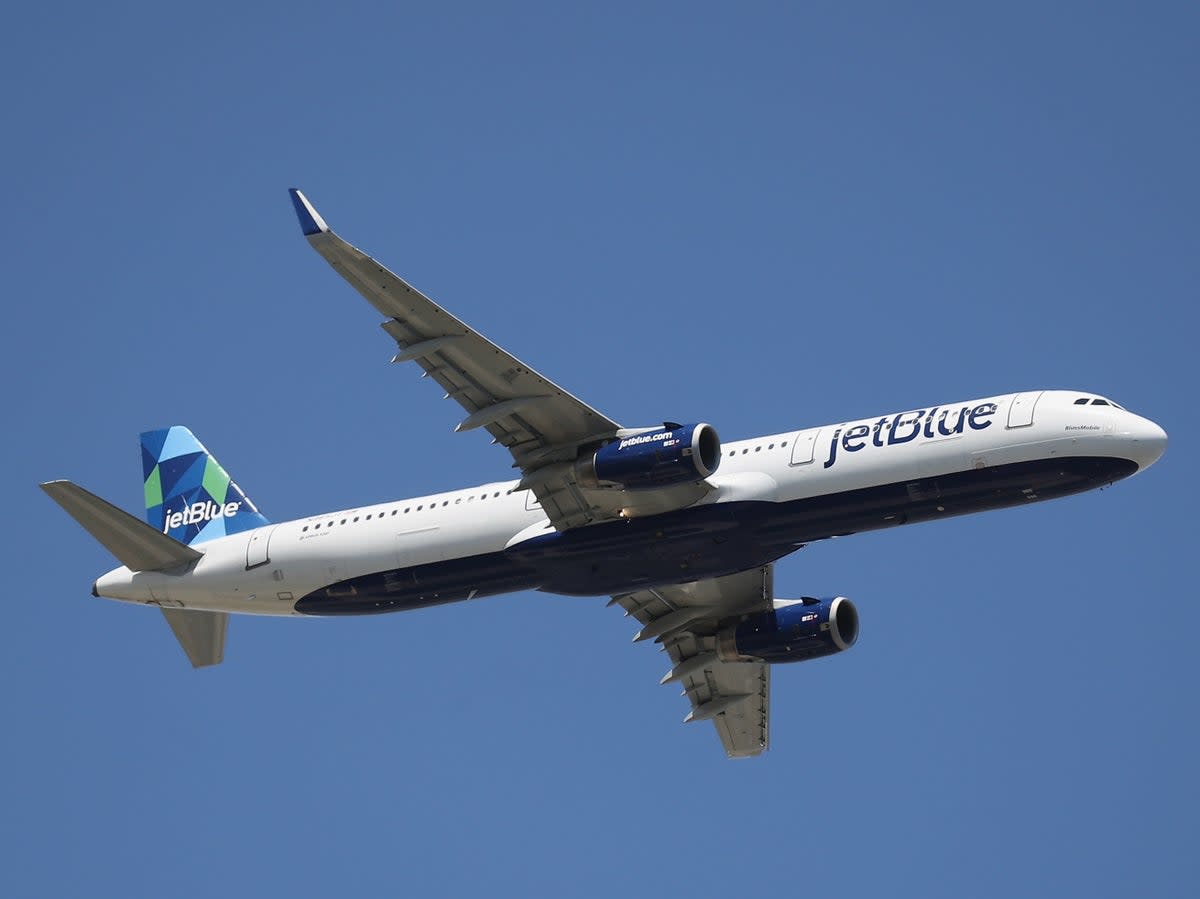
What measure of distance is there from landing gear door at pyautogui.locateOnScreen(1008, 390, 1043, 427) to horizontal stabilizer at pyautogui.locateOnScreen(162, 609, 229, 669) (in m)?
26.8

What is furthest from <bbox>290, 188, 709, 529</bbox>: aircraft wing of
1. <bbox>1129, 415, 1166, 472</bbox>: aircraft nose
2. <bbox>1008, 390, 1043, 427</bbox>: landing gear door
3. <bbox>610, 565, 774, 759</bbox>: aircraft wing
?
<bbox>1129, 415, 1166, 472</bbox>: aircraft nose

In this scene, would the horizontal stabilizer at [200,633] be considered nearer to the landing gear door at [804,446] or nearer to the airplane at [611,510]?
the airplane at [611,510]

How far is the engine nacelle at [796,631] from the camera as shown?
60.6 m

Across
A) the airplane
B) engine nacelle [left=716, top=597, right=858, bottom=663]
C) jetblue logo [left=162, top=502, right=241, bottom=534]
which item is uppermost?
jetblue logo [left=162, top=502, right=241, bottom=534]

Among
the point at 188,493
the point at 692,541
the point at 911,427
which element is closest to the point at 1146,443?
the point at 911,427

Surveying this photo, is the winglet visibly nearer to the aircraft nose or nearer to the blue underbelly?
the blue underbelly

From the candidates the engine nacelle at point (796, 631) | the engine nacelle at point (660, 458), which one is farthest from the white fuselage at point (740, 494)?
the engine nacelle at point (796, 631)

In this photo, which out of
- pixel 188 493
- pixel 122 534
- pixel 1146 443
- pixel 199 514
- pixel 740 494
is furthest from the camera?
pixel 188 493

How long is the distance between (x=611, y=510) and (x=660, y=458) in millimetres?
3618

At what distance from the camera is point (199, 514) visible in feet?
210

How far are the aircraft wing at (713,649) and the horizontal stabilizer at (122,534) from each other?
14.3m

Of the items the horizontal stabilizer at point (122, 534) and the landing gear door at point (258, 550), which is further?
the landing gear door at point (258, 550)

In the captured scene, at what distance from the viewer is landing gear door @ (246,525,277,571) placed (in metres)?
58.9

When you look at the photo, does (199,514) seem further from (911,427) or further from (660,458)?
(911,427)
